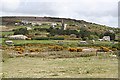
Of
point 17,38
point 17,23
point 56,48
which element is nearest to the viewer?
point 56,48

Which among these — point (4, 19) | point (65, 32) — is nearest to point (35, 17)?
point (4, 19)

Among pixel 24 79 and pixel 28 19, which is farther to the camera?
pixel 28 19

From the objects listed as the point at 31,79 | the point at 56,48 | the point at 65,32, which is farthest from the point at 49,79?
the point at 65,32

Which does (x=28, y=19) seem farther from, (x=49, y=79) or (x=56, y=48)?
(x=49, y=79)

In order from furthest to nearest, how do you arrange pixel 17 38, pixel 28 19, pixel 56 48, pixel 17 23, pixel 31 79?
pixel 28 19, pixel 17 23, pixel 17 38, pixel 56 48, pixel 31 79

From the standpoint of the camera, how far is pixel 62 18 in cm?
15288

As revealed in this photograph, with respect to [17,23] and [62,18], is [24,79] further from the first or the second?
[62,18]

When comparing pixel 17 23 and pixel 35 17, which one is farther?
pixel 35 17

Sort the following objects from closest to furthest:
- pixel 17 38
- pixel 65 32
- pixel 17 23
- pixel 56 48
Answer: pixel 56 48 < pixel 17 38 < pixel 65 32 < pixel 17 23

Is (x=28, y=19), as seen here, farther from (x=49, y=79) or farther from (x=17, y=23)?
(x=49, y=79)

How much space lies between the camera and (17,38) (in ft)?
264

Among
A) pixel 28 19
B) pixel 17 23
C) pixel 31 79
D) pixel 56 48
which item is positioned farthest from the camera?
pixel 28 19

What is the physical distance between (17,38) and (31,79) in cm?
6440

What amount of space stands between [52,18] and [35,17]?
30.3ft
